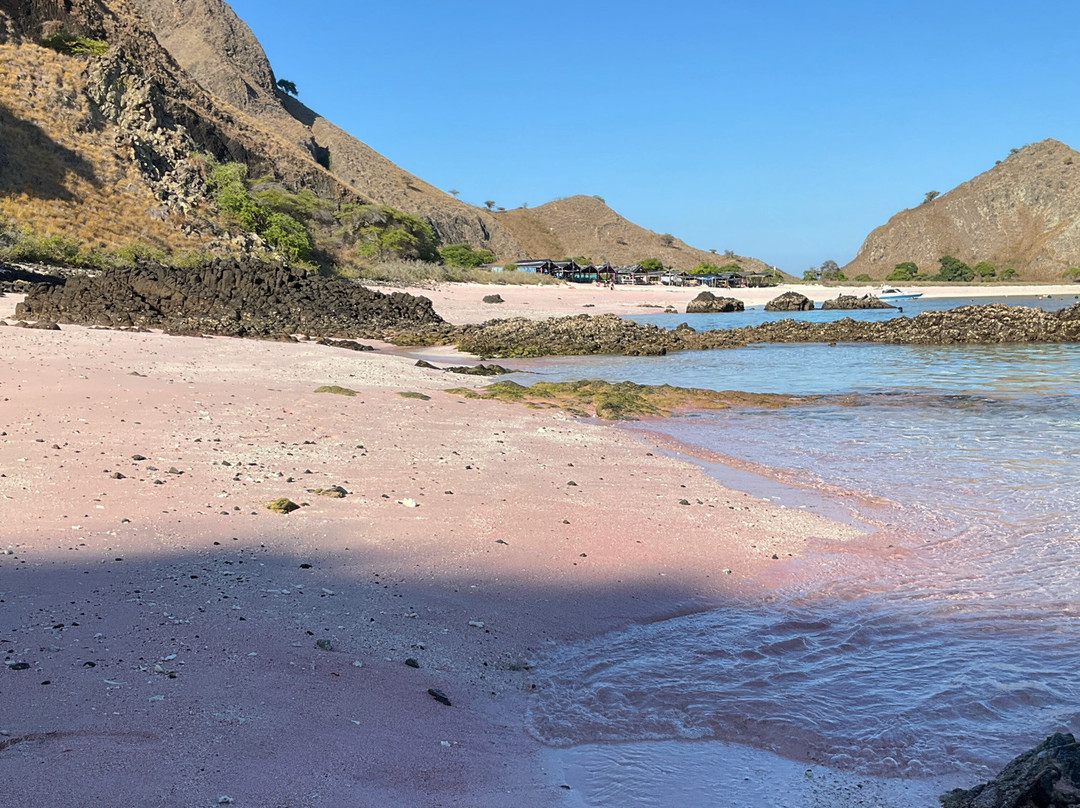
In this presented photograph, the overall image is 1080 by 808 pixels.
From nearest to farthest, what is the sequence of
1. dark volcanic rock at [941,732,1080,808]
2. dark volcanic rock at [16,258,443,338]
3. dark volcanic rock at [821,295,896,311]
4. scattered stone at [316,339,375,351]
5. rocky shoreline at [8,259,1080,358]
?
1. dark volcanic rock at [941,732,1080,808]
2. dark volcanic rock at [16,258,443,338]
3. scattered stone at [316,339,375,351]
4. rocky shoreline at [8,259,1080,358]
5. dark volcanic rock at [821,295,896,311]

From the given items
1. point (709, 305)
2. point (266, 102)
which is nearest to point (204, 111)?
point (709, 305)

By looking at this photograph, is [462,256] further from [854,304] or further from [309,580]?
[309,580]

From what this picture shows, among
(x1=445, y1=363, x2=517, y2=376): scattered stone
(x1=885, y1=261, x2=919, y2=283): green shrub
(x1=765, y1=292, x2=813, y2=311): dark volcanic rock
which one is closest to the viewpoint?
(x1=445, y1=363, x2=517, y2=376): scattered stone

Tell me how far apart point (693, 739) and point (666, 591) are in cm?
170

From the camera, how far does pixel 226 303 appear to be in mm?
23922

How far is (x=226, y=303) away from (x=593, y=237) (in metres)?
131

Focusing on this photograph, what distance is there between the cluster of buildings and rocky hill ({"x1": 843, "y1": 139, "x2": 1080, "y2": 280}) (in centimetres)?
4814

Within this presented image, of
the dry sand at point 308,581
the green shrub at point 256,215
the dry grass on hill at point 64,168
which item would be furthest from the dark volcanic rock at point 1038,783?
the green shrub at point 256,215

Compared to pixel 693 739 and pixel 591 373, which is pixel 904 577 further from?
pixel 591 373

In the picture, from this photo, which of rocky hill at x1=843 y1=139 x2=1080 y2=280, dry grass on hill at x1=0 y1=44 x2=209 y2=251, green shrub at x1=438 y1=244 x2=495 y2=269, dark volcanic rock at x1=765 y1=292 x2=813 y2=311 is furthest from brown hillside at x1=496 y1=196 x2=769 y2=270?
dry grass on hill at x1=0 y1=44 x2=209 y2=251

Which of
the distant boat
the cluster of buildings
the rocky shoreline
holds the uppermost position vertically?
the cluster of buildings

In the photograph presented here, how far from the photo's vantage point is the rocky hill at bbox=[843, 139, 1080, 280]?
13000 centimetres

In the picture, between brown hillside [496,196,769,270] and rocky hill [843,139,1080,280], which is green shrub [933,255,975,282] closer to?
rocky hill [843,139,1080,280]

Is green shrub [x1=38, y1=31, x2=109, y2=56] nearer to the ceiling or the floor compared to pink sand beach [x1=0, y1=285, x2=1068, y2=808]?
nearer to the ceiling
